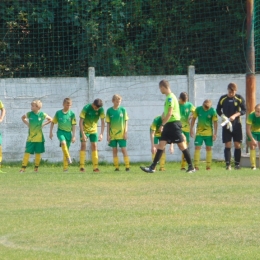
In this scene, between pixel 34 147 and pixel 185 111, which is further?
pixel 185 111

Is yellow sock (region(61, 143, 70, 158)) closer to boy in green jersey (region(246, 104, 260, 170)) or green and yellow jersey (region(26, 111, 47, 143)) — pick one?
green and yellow jersey (region(26, 111, 47, 143))

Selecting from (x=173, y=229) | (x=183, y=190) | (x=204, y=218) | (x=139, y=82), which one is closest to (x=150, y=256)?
(x=173, y=229)

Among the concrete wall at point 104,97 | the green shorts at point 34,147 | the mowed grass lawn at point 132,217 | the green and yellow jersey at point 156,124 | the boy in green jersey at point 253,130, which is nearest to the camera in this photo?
the mowed grass lawn at point 132,217

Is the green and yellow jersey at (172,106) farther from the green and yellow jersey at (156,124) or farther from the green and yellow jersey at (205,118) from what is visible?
the green and yellow jersey at (205,118)

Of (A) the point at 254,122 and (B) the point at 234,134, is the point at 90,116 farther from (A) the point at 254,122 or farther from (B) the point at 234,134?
(A) the point at 254,122

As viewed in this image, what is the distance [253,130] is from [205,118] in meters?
1.10

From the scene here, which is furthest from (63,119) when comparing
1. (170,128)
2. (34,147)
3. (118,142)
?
(170,128)

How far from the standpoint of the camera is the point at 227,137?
1784 centimetres

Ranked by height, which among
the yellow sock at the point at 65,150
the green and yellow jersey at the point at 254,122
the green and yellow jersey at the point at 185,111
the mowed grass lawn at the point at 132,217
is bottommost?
the mowed grass lawn at the point at 132,217

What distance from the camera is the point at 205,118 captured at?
60.7 ft

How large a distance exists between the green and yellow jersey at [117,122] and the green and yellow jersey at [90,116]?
0.90 feet

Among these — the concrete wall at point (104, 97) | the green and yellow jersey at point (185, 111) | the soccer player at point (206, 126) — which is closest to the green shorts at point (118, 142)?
the green and yellow jersey at point (185, 111)

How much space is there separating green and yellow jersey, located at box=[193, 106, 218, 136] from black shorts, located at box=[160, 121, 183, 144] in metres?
2.45

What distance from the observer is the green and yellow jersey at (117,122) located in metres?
18.2
